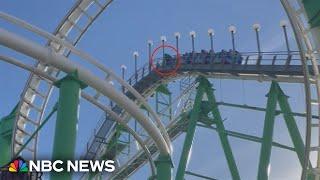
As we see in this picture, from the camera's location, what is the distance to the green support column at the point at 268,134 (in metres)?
17.1

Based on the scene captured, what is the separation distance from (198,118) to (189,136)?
1927 millimetres

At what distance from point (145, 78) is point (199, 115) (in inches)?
194

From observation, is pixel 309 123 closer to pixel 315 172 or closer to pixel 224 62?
pixel 315 172

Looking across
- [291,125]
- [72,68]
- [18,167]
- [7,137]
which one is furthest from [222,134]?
Answer: [18,167]

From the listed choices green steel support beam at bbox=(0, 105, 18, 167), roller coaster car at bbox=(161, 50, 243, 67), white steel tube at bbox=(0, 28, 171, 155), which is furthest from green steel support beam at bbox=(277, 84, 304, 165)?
green steel support beam at bbox=(0, 105, 18, 167)

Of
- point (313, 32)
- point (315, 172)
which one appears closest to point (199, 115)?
point (315, 172)

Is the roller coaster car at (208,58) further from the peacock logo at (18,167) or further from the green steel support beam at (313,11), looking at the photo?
the peacock logo at (18,167)

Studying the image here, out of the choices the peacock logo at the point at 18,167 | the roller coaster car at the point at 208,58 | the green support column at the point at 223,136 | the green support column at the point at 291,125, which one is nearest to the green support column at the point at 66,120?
the peacock logo at the point at 18,167

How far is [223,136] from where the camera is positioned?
1991cm

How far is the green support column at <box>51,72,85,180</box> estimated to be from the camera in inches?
457

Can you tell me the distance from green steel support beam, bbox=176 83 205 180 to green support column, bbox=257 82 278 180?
3.15 meters

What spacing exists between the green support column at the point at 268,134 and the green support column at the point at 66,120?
7162 mm

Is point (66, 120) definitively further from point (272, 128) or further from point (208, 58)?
point (208, 58)

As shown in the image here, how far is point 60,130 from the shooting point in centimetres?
1194
